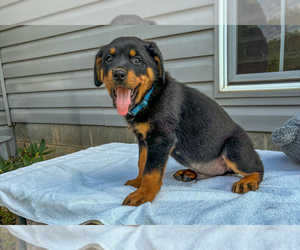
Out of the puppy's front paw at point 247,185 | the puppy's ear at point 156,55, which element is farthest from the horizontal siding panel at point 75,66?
the puppy's front paw at point 247,185

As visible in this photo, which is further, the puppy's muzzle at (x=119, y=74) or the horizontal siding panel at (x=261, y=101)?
the horizontal siding panel at (x=261, y=101)

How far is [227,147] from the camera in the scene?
126cm

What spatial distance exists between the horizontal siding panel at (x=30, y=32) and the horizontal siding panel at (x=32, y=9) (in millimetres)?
46

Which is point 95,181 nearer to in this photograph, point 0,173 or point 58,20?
point 0,173

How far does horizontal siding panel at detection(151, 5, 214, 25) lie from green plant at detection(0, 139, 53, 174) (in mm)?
842

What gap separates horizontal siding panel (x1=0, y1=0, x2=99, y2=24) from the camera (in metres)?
0.91

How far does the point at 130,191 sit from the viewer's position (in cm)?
124

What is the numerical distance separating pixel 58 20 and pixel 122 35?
255 mm

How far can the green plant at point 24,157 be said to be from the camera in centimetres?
128

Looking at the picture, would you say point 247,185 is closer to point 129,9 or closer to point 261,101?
point 261,101

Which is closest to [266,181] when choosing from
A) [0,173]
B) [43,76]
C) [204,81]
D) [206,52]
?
[204,81]

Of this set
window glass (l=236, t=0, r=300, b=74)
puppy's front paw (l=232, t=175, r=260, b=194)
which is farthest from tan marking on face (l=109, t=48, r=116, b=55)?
puppy's front paw (l=232, t=175, r=260, b=194)

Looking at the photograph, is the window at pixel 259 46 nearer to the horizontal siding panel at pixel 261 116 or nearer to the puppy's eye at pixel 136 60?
the horizontal siding panel at pixel 261 116

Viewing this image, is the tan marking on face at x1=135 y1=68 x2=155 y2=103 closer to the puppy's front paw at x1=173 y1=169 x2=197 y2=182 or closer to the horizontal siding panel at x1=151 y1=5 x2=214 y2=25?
the horizontal siding panel at x1=151 y1=5 x2=214 y2=25
